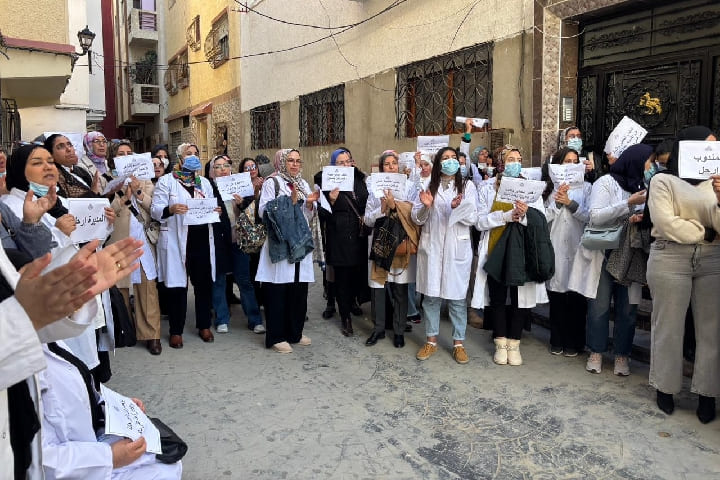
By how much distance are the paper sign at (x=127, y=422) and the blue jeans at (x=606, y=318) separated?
3561mm

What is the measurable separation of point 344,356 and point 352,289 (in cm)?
100

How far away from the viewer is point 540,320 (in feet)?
20.7

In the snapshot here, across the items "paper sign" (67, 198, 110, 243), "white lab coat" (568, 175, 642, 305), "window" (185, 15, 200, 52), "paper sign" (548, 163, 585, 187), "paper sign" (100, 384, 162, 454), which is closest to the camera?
"paper sign" (100, 384, 162, 454)

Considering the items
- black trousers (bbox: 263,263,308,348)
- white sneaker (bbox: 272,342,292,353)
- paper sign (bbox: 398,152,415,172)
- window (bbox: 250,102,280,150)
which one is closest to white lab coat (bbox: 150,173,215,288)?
black trousers (bbox: 263,263,308,348)

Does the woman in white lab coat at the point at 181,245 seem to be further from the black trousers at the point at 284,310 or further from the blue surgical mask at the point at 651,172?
the blue surgical mask at the point at 651,172

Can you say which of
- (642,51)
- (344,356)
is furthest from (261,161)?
(642,51)

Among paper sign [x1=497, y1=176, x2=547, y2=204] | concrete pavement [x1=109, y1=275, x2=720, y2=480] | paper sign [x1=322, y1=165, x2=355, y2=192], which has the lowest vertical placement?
concrete pavement [x1=109, y1=275, x2=720, y2=480]

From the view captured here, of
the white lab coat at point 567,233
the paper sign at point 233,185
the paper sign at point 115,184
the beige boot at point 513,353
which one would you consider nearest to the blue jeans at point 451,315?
the beige boot at point 513,353

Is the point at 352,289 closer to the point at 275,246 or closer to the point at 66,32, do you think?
the point at 275,246

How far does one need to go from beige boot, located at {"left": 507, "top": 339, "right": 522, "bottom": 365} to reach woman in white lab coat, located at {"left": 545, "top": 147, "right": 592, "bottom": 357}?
17.8 inches

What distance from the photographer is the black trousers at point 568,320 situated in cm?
→ 516

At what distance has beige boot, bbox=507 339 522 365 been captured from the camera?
500 cm

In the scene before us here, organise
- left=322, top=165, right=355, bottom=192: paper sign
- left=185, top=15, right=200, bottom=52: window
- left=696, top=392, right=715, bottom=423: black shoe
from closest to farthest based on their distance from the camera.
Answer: left=696, top=392, right=715, bottom=423: black shoe, left=322, top=165, right=355, bottom=192: paper sign, left=185, top=15, right=200, bottom=52: window

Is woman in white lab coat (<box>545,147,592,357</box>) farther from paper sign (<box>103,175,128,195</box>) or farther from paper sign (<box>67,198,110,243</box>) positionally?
paper sign (<box>103,175,128,195</box>)
